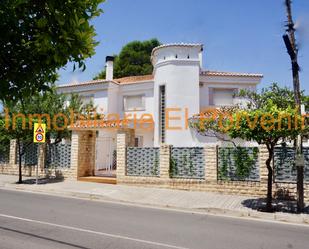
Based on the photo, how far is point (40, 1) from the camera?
3.41 m

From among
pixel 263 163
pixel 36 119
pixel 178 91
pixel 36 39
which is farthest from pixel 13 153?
pixel 36 39

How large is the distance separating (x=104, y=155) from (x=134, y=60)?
22.2 metres

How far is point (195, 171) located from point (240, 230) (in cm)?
592

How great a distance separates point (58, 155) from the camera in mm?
16922

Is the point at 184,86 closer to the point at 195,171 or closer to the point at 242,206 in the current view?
the point at 195,171

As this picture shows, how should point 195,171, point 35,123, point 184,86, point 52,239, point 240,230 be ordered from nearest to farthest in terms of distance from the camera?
point 52,239 → point 240,230 → point 195,171 → point 35,123 → point 184,86

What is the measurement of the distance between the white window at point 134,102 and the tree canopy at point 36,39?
19369 mm

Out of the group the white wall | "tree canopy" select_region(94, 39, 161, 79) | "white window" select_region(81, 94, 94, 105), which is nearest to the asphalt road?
the white wall

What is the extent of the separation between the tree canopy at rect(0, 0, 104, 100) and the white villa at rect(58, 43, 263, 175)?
1459 centimetres

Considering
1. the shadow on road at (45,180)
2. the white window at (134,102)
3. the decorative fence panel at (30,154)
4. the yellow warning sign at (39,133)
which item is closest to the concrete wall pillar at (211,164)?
the shadow on road at (45,180)

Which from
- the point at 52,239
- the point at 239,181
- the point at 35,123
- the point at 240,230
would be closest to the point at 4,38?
the point at 52,239

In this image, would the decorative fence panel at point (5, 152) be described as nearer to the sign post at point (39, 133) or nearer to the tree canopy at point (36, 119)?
the tree canopy at point (36, 119)

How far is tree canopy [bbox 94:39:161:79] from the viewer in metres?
38.0

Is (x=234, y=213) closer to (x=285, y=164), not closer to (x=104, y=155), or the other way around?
(x=285, y=164)
